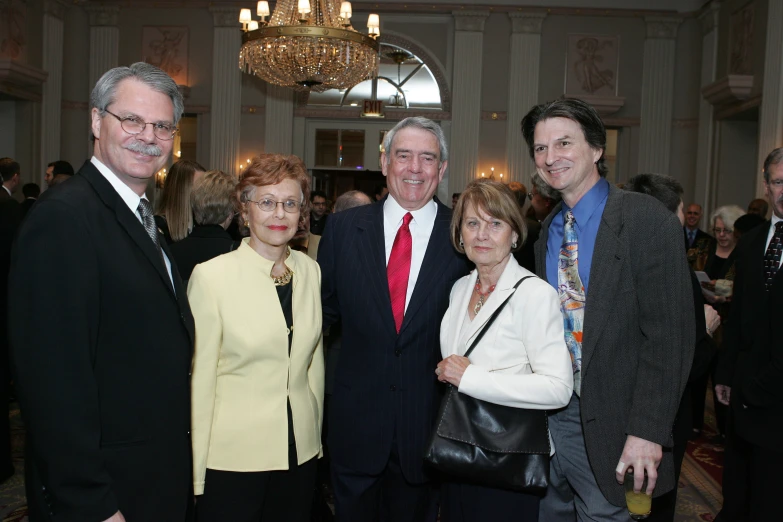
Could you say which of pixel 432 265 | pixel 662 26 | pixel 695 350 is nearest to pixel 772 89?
pixel 662 26

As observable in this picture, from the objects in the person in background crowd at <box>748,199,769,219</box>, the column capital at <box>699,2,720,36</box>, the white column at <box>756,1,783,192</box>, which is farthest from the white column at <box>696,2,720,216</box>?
the person in background crowd at <box>748,199,769,219</box>

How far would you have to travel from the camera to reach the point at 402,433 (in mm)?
2613

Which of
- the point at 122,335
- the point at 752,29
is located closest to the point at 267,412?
the point at 122,335

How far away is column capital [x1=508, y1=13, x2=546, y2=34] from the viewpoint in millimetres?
12734

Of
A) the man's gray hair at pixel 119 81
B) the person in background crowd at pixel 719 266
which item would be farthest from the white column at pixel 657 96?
→ the man's gray hair at pixel 119 81

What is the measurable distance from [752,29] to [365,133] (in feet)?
23.0

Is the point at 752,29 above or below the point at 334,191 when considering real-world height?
above

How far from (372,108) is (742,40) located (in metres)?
6.51

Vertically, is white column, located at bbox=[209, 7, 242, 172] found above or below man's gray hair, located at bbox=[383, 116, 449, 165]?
above

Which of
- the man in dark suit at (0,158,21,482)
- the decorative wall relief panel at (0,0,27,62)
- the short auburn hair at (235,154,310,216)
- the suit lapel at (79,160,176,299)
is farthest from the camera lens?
the decorative wall relief panel at (0,0,27,62)

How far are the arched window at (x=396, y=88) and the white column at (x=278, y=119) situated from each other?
529 mm

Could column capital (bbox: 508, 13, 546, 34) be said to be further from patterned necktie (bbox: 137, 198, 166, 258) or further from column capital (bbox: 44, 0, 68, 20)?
patterned necktie (bbox: 137, 198, 166, 258)

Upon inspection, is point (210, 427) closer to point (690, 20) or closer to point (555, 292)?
point (555, 292)

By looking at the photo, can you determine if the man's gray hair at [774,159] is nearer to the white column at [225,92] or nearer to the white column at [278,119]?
the white column at [278,119]
